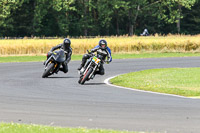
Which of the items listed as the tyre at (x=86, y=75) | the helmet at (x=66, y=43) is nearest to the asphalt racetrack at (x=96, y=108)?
the tyre at (x=86, y=75)

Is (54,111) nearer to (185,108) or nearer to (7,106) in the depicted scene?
(7,106)

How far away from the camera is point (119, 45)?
4278cm

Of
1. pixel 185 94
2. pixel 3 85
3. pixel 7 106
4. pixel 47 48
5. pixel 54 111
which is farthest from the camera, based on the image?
pixel 47 48

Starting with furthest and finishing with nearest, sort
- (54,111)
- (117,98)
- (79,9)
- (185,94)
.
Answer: (79,9) < (185,94) < (117,98) < (54,111)

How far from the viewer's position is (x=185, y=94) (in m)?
16.1

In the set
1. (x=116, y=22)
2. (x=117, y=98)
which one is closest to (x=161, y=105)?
(x=117, y=98)

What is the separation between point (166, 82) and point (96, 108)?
25.3ft

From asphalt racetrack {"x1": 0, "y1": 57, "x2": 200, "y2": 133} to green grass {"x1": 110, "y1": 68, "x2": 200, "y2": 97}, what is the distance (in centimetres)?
99

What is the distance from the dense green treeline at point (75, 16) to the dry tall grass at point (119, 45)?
19.4m

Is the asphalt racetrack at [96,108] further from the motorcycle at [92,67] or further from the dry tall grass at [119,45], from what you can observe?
the dry tall grass at [119,45]

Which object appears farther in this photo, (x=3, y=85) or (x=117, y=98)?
(x=3, y=85)

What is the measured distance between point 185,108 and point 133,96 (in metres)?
3.03

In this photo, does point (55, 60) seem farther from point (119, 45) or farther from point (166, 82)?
point (119, 45)

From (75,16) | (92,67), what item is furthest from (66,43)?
(75,16)
